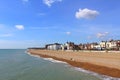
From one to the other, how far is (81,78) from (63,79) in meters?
2.45

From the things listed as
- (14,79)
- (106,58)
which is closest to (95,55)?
(106,58)

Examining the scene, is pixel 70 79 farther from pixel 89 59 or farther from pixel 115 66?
pixel 89 59

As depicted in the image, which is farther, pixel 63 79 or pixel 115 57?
pixel 115 57

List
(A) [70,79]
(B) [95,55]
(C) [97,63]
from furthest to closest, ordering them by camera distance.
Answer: (B) [95,55] → (C) [97,63] → (A) [70,79]

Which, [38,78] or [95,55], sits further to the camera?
[95,55]

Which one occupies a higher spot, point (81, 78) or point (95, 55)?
point (95, 55)

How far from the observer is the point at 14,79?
2759 cm

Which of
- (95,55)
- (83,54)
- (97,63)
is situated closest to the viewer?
(97,63)

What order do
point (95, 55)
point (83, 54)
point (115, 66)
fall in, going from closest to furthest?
1. point (115, 66)
2. point (95, 55)
3. point (83, 54)

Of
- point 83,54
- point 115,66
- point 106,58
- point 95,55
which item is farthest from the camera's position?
point 83,54

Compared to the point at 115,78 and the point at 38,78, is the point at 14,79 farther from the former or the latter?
the point at 115,78

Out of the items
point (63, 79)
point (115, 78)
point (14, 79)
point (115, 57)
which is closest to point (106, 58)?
point (115, 57)

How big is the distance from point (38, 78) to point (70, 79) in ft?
14.7

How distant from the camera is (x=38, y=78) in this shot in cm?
2834
